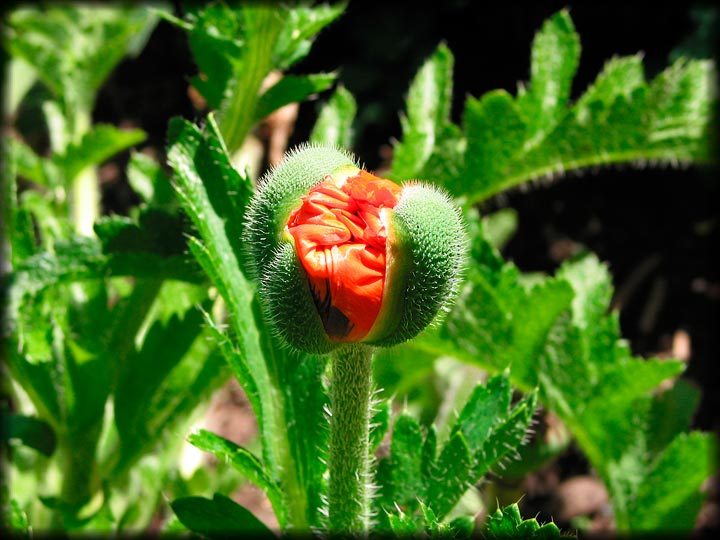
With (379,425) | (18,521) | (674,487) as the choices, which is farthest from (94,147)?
(674,487)

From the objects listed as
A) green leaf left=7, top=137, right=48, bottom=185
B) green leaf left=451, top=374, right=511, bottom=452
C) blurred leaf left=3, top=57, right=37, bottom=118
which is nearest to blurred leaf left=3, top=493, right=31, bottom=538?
green leaf left=451, top=374, right=511, bottom=452

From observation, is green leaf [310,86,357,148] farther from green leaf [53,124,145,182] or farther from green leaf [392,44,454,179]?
green leaf [53,124,145,182]

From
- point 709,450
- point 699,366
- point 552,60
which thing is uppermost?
point 552,60

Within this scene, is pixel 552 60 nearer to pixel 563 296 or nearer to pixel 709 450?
pixel 563 296

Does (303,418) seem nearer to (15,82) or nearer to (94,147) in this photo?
(94,147)

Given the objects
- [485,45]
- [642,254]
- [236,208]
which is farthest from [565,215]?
[236,208]

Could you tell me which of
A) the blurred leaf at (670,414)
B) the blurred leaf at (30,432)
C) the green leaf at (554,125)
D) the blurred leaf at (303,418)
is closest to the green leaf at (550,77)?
the green leaf at (554,125)
